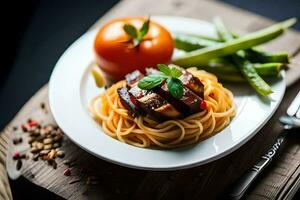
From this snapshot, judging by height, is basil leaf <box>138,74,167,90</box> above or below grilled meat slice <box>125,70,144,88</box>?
above

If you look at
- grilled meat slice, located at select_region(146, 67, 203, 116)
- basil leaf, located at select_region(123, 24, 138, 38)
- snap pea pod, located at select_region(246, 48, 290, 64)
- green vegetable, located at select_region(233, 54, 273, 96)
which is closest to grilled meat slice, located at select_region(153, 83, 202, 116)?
grilled meat slice, located at select_region(146, 67, 203, 116)

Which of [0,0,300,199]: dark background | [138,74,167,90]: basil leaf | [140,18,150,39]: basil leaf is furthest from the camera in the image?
[0,0,300,199]: dark background

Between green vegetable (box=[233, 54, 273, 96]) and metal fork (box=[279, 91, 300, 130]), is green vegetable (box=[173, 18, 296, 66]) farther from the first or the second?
metal fork (box=[279, 91, 300, 130])

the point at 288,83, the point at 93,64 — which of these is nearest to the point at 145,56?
the point at 93,64

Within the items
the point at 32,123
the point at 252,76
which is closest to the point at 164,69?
the point at 252,76

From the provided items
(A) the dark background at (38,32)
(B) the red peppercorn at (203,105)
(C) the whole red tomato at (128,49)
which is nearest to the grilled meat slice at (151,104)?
(B) the red peppercorn at (203,105)

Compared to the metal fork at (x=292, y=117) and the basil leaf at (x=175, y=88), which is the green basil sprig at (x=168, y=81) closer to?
the basil leaf at (x=175, y=88)

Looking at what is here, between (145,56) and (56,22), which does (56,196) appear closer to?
(145,56)
